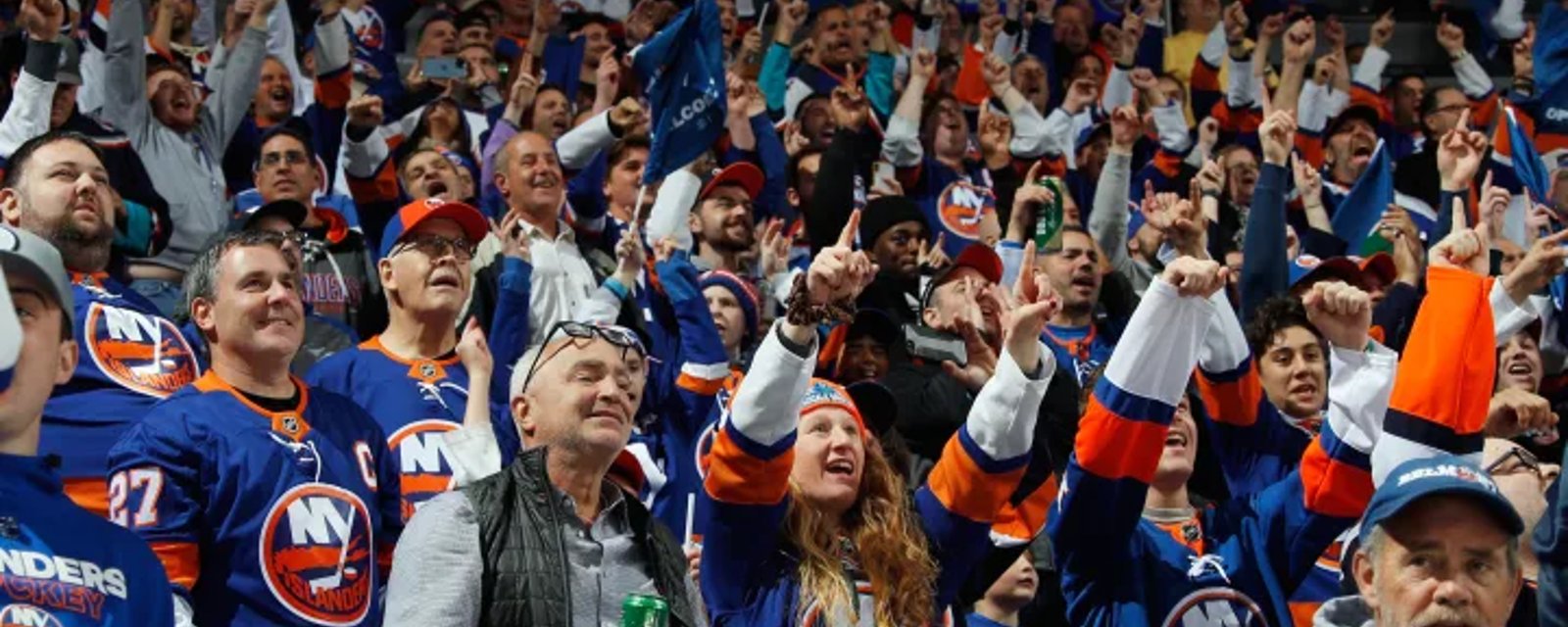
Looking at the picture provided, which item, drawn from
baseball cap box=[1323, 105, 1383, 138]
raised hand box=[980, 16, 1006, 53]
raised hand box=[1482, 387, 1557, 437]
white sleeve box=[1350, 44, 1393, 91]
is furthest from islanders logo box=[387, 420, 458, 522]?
white sleeve box=[1350, 44, 1393, 91]

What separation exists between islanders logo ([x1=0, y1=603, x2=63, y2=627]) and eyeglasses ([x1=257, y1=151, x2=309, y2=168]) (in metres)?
4.78

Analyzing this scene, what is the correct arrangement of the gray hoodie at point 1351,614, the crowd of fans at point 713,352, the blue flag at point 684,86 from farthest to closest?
the blue flag at point 684,86
the crowd of fans at point 713,352
the gray hoodie at point 1351,614

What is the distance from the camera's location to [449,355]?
240 inches

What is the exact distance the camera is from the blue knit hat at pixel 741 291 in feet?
25.8

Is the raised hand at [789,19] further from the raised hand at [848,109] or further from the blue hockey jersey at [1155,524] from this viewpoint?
the blue hockey jersey at [1155,524]

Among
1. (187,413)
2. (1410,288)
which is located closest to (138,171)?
(187,413)

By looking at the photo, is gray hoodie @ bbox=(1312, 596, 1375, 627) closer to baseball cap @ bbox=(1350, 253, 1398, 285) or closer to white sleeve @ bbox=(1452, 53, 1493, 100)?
baseball cap @ bbox=(1350, 253, 1398, 285)

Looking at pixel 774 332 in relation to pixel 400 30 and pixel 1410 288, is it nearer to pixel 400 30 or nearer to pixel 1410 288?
pixel 1410 288

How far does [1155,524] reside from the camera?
5754 millimetres

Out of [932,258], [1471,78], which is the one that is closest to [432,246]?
[932,258]

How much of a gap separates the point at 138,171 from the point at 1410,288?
14.3ft

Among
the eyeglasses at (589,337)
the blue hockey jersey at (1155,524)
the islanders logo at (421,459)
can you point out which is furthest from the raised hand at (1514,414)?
the eyeglasses at (589,337)

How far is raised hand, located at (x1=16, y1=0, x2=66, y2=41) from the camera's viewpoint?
23.2 ft

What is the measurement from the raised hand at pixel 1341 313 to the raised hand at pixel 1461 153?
1354mm
